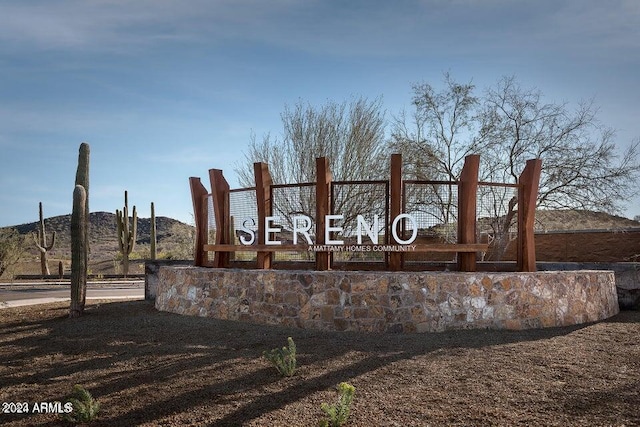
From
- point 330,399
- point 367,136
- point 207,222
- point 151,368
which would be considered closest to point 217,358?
point 151,368

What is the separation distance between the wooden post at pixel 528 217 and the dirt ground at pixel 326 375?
1778mm

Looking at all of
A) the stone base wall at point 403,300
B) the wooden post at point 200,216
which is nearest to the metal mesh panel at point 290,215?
the stone base wall at point 403,300

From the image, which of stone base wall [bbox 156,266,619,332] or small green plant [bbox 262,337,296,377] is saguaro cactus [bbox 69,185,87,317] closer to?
stone base wall [bbox 156,266,619,332]

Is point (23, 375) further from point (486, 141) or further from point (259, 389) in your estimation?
point (486, 141)

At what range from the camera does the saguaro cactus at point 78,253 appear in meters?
12.5

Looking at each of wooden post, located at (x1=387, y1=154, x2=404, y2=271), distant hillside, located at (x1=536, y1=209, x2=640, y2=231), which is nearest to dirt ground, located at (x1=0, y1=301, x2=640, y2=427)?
wooden post, located at (x1=387, y1=154, x2=404, y2=271)

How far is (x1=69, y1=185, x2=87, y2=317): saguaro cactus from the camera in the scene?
12.5 metres

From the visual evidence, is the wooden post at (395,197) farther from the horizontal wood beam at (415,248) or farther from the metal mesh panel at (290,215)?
the metal mesh panel at (290,215)

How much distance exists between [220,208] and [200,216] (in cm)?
112

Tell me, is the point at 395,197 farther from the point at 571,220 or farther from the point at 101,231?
the point at 101,231

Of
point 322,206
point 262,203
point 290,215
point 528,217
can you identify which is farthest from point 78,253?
point 528,217

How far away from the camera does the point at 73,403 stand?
224 inches

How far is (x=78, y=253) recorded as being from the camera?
41.7 ft

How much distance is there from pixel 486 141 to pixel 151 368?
17.4 metres
